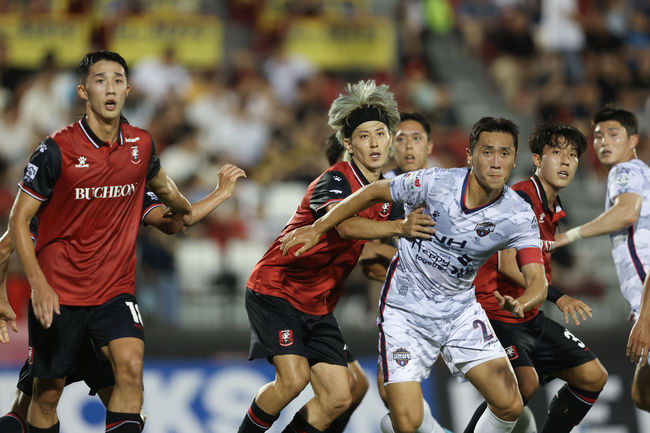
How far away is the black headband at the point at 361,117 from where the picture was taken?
6.29 metres

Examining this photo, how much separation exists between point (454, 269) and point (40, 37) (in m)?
10.7

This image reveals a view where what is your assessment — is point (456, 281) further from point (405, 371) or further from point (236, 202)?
point (236, 202)

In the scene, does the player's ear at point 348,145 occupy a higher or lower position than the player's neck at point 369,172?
higher

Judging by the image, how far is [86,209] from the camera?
549 cm

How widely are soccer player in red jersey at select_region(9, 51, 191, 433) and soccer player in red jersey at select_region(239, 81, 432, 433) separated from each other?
3.25 ft

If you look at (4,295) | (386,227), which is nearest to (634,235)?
(386,227)

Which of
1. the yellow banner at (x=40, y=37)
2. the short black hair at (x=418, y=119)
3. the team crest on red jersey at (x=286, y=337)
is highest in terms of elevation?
the yellow banner at (x=40, y=37)

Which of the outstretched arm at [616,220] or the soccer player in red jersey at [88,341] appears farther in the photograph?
the outstretched arm at [616,220]

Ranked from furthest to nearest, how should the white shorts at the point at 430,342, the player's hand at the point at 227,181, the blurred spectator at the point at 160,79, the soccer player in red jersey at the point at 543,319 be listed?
the blurred spectator at the point at 160,79, the soccer player in red jersey at the point at 543,319, the player's hand at the point at 227,181, the white shorts at the point at 430,342

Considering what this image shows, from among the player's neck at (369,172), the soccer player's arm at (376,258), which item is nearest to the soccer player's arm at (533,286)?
the player's neck at (369,172)

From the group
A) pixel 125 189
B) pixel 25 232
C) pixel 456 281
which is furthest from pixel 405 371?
pixel 25 232

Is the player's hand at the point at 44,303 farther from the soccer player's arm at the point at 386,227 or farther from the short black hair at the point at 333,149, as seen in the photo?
the short black hair at the point at 333,149

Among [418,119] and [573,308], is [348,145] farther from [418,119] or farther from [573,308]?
[573,308]

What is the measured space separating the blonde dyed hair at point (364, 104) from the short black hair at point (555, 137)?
3.32ft
